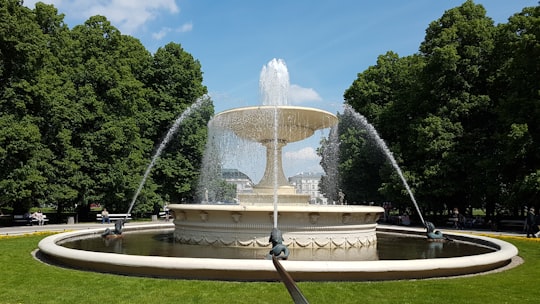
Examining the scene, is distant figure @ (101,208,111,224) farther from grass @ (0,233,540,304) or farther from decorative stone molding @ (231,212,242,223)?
grass @ (0,233,540,304)

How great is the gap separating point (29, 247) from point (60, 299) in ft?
25.0

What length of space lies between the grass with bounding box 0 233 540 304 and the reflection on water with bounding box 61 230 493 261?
2.37 meters

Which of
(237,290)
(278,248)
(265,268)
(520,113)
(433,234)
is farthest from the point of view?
(520,113)

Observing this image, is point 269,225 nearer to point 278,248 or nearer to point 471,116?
point 278,248

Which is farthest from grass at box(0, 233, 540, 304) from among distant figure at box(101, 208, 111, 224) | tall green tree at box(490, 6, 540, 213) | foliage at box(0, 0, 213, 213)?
distant figure at box(101, 208, 111, 224)

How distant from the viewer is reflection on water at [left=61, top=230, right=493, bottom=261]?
11.0 metres

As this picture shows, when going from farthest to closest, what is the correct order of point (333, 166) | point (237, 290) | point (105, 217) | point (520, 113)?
point (333, 166) < point (105, 217) < point (520, 113) < point (237, 290)

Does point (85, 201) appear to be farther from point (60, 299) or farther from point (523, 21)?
point (523, 21)

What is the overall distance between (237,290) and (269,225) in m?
4.45

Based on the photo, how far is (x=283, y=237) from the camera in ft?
40.1

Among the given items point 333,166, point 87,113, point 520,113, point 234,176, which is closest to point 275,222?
point 520,113

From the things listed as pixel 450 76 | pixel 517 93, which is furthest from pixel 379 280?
pixel 450 76

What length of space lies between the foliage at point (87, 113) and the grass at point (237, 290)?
17284 mm

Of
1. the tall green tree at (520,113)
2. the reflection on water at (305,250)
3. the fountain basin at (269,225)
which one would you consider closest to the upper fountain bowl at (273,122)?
the fountain basin at (269,225)
